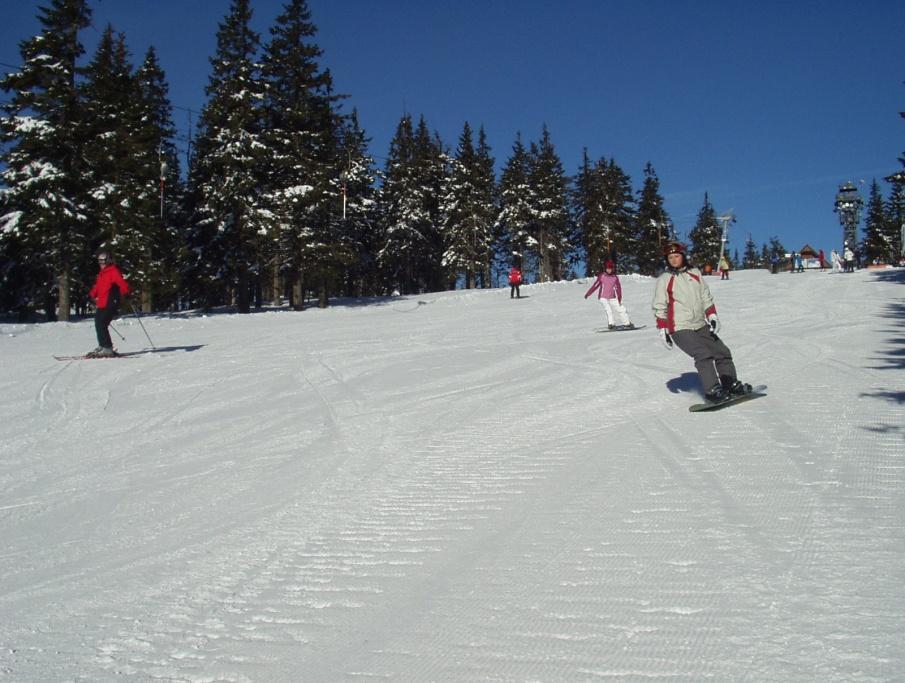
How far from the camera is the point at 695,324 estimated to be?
760cm

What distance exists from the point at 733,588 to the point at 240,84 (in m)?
34.3

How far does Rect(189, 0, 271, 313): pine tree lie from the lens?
31.5 m

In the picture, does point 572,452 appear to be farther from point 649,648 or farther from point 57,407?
point 57,407

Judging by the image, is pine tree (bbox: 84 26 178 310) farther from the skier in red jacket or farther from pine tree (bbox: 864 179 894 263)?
pine tree (bbox: 864 179 894 263)

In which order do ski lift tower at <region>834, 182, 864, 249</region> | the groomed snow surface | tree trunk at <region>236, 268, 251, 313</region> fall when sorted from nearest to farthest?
1. the groomed snow surface
2. tree trunk at <region>236, 268, 251, 313</region>
3. ski lift tower at <region>834, 182, 864, 249</region>

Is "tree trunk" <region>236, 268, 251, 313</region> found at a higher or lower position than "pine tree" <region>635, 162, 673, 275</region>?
lower

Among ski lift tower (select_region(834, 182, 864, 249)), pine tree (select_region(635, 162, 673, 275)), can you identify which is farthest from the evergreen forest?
ski lift tower (select_region(834, 182, 864, 249))

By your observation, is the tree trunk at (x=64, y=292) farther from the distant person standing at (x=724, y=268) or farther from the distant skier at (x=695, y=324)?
the distant person standing at (x=724, y=268)

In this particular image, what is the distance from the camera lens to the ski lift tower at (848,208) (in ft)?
348

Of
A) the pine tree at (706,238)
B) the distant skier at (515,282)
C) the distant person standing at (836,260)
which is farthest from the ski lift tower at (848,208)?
the distant skier at (515,282)

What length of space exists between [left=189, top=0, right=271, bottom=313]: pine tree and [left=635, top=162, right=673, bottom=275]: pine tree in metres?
53.4

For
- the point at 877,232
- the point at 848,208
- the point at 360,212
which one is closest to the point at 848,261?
the point at 360,212

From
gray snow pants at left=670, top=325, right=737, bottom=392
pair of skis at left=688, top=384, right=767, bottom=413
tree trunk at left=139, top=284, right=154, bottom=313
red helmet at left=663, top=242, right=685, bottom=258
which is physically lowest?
pair of skis at left=688, top=384, right=767, bottom=413

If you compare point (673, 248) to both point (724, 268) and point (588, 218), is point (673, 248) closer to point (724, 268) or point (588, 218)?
point (724, 268)
